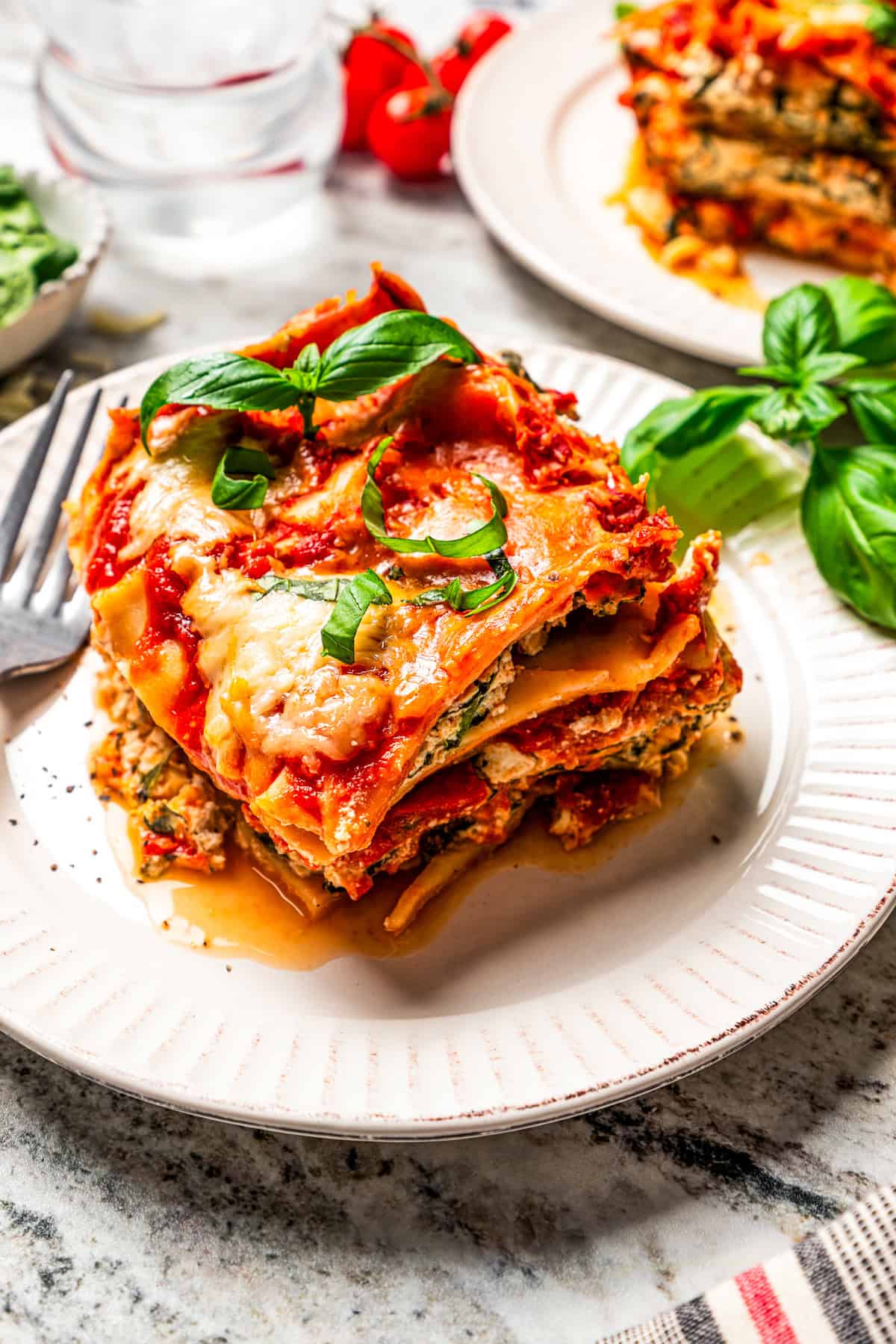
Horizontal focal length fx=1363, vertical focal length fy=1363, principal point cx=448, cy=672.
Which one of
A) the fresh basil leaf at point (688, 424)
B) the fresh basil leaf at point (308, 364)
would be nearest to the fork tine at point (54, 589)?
the fresh basil leaf at point (308, 364)

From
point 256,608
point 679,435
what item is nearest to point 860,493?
point 679,435

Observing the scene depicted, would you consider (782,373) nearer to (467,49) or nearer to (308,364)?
(308,364)

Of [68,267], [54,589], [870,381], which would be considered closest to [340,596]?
[54,589]

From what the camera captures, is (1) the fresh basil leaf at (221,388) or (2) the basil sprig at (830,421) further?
(2) the basil sprig at (830,421)

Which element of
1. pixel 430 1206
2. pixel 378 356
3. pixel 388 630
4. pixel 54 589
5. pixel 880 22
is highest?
pixel 880 22

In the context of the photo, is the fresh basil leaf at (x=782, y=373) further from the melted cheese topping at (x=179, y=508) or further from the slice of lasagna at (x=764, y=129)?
the melted cheese topping at (x=179, y=508)

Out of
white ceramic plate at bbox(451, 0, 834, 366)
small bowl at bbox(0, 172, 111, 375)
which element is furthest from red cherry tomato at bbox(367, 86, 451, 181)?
small bowl at bbox(0, 172, 111, 375)

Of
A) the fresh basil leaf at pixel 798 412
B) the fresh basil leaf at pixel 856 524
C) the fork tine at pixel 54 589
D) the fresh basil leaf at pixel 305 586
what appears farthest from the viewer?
the fresh basil leaf at pixel 798 412

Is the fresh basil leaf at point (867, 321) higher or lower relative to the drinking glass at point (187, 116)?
higher
